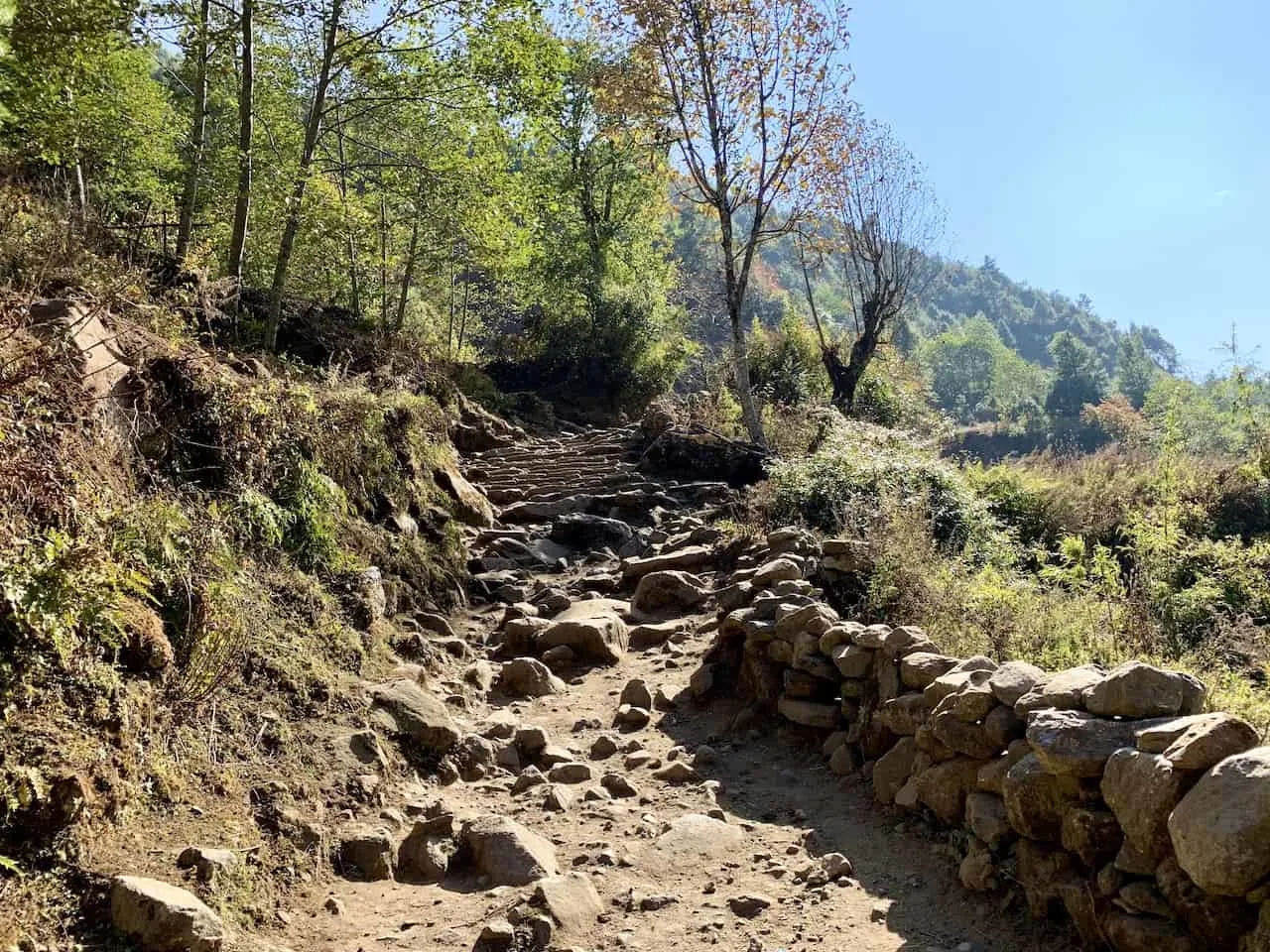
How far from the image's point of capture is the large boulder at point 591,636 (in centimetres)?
687

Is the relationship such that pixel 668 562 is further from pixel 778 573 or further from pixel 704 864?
pixel 704 864

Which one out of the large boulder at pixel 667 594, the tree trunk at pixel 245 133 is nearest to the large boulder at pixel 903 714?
the large boulder at pixel 667 594

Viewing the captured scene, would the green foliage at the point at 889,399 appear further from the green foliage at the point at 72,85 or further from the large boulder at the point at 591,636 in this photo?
the green foliage at the point at 72,85

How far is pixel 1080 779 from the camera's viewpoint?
3.21 metres

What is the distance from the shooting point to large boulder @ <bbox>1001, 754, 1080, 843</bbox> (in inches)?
128

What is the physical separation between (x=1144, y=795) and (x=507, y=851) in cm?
258

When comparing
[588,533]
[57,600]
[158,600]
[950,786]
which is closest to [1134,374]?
[588,533]

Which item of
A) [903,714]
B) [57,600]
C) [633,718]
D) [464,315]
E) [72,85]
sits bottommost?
[633,718]

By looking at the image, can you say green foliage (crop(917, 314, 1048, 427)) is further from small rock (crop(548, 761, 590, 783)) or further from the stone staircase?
small rock (crop(548, 761, 590, 783))

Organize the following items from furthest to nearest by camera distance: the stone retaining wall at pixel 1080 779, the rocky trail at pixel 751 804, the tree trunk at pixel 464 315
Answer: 1. the tree trunk at pixel 464 315
2. the rocky trail at pixel 751 804
3. the stone retaining wall at pixel 1080 779

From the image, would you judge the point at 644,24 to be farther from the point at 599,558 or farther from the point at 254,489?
the point at 254,489

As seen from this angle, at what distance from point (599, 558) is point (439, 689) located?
3757 mm

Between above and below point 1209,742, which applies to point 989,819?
below

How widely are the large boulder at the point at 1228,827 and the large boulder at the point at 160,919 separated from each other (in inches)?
124
